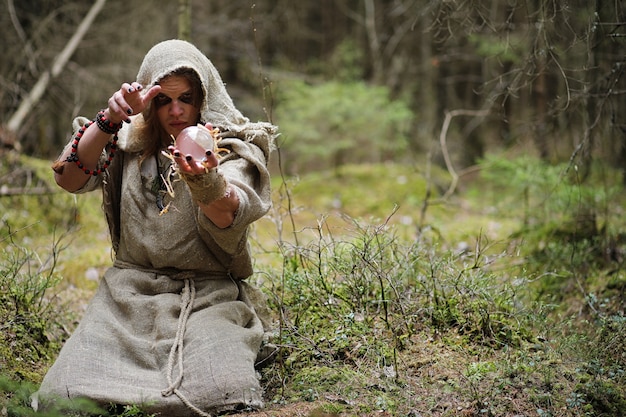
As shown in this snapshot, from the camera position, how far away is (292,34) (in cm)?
1848

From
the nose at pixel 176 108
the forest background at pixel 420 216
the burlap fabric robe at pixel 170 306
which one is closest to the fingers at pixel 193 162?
the burlap fabric robe at pixel 170 306

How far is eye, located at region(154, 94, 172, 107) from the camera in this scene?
3.50 metres

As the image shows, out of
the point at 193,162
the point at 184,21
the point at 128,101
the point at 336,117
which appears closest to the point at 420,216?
the point at 336,117

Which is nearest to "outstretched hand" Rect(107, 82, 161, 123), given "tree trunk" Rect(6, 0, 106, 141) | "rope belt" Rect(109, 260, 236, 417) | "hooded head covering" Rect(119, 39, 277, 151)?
"hooded head covering" Rect(119, 39, 277, 151)

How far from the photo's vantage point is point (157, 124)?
3658 millimetres

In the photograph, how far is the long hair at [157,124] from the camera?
11.4 feet

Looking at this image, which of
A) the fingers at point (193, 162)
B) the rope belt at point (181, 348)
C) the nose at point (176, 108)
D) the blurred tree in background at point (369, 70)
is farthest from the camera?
the blurred tree in background at point (369, 70)

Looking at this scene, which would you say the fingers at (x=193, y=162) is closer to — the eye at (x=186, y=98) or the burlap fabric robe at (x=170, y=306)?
the burlap fabric robe at (x=170, y=306)

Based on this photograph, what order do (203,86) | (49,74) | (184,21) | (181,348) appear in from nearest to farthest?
(181,348), (203,86), (184,21), (49,74)

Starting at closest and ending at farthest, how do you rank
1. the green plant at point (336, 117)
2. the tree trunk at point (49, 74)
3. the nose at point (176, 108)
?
the nose at point (176, 108) < the tree trunk at point (49, 74) < the green plant at point (336, 117)

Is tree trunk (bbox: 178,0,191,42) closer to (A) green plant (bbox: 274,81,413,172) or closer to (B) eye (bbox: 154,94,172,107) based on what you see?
(B) eye (bbox: 154,94,172,107)

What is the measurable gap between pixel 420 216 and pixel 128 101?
5.89 m

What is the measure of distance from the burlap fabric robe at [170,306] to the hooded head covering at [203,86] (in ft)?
0.08

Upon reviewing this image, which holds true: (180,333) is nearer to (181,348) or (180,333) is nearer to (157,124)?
(181,348)
